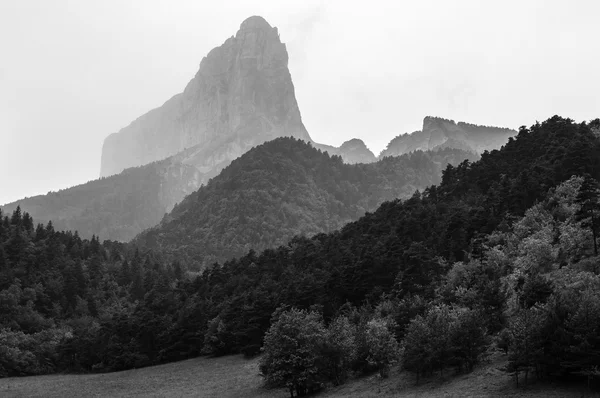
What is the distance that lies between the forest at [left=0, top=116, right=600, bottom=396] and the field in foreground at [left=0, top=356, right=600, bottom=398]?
176 centimetres

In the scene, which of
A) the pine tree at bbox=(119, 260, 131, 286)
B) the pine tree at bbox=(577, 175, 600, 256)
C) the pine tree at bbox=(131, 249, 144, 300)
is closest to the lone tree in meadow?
the pine tree at bbox=(577, 175, 600, 256)

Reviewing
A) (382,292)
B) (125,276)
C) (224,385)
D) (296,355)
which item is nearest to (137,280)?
(125,276)

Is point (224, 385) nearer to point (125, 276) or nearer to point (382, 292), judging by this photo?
point (382, 292)

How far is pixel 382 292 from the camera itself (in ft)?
289

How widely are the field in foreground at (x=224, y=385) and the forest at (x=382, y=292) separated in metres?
1.76

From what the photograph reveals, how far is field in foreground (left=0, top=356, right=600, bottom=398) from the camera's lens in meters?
44.1

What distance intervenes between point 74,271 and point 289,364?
308 ft

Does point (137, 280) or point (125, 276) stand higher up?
point (125, 276)

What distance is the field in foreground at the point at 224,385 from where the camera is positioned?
145 ft

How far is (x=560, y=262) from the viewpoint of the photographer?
212 ft

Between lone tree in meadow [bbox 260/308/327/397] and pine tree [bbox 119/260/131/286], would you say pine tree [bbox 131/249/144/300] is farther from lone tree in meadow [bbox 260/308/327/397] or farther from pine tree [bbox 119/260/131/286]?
lone tree in meadow [bbox 260/308/327/397]

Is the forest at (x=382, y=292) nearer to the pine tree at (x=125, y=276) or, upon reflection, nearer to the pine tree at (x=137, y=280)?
the pine tree at (x=125, y=276)

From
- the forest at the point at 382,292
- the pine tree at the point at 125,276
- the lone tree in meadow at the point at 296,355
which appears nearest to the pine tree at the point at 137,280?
the forest at the point at 382,292

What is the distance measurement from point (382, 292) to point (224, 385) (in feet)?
98.3
